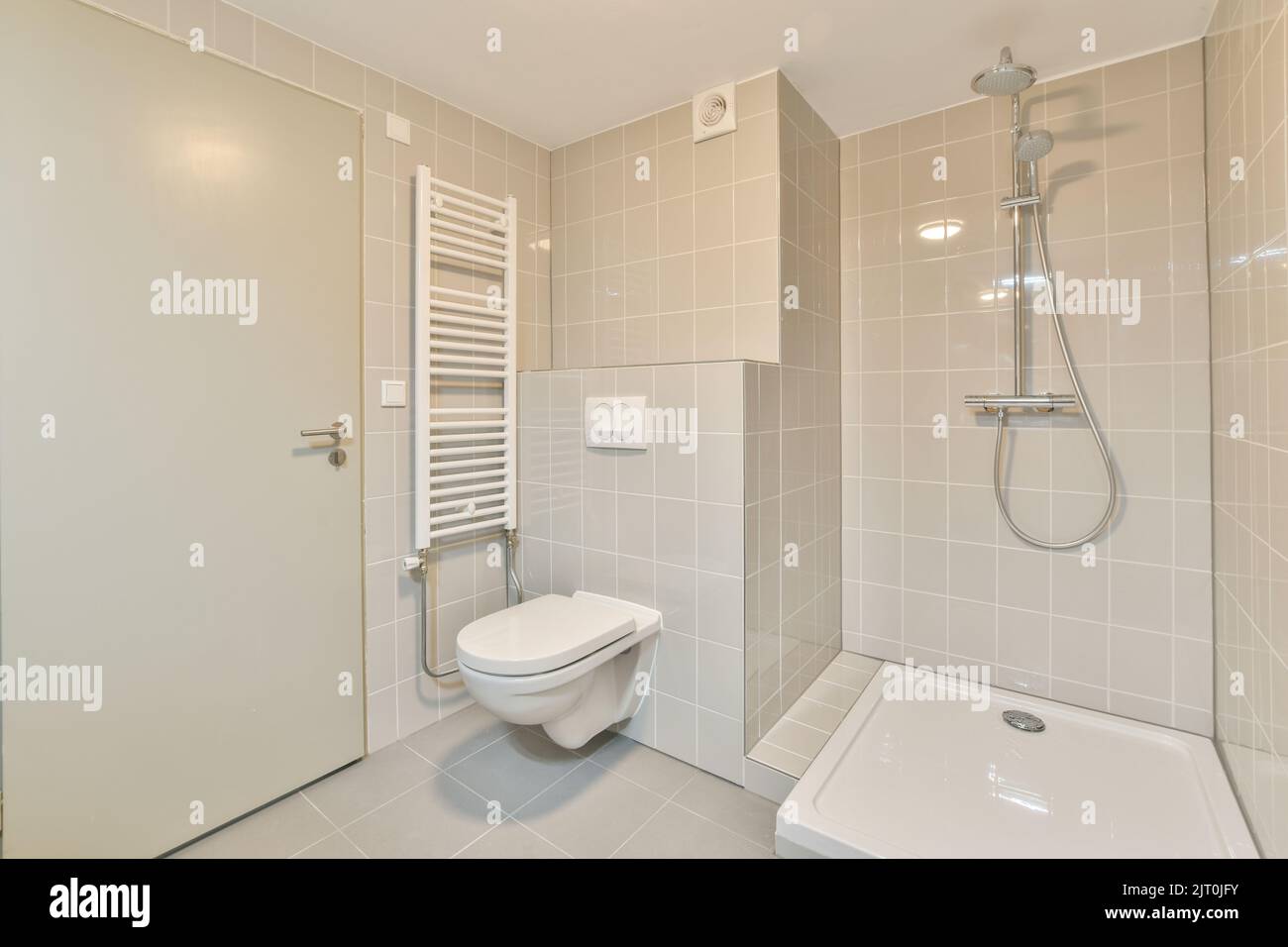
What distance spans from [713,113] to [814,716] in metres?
2.05

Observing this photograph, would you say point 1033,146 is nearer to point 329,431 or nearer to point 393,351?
point 393,351

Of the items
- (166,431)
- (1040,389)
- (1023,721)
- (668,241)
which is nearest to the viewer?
(166,431)

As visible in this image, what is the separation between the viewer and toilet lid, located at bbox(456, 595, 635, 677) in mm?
1535

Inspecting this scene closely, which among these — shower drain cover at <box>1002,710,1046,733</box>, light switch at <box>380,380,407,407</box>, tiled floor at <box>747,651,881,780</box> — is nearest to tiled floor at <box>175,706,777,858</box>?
tiled floor at <box>747,651,881,780</box>

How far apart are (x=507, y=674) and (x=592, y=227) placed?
1.71m

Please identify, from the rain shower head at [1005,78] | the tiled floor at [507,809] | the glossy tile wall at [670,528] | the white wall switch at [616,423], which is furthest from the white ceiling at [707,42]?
the tiled floor at [507,809]

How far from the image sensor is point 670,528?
6.09 ft

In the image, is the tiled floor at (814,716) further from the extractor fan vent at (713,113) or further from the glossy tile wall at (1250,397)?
the extractor fan vent at (713,113)

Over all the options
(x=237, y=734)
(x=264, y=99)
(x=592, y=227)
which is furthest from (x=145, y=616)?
(x=592, y=227)

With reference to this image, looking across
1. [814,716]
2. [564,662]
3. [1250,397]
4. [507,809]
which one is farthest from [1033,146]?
[507,809]

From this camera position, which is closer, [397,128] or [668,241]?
[397,128]

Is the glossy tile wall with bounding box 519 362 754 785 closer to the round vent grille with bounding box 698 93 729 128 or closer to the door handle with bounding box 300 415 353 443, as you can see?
the door handle with bounding box 300 415 353 443

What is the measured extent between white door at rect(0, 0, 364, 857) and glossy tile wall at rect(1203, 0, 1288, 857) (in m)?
2.23

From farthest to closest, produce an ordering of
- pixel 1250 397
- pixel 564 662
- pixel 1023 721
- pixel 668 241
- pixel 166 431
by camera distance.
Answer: pixel 668 241 → pixel 1023 721 → pixel 564 662 → pixel 166 431 → pixel 1250 397
